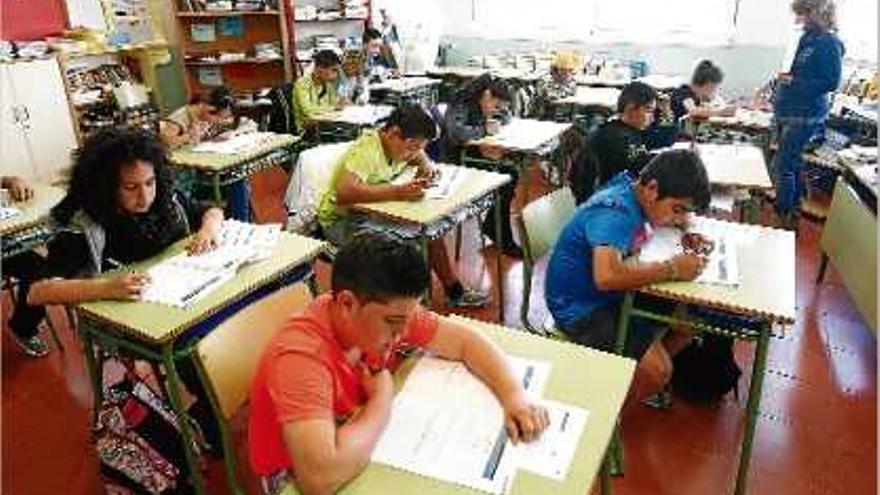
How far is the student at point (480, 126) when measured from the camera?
3908 millimetres

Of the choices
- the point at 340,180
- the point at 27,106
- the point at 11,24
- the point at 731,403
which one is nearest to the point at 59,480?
the point at 340,180

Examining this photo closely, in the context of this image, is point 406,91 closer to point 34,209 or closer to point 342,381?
point 34,209

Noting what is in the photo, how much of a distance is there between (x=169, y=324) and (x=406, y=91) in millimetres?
4877

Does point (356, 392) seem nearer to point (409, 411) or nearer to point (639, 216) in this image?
point (409, 411)

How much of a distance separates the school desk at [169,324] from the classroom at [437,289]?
0.01 meters

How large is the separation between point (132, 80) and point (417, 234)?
15.6 feet

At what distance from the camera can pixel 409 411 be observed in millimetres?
1342

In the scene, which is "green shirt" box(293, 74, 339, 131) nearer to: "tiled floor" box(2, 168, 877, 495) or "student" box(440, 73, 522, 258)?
"student" box(440, 73, 522, 258)

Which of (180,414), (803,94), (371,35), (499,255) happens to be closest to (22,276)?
(180,414)

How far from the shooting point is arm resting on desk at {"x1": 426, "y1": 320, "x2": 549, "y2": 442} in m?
1.28

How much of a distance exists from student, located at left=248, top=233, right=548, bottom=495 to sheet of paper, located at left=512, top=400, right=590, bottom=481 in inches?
0.9

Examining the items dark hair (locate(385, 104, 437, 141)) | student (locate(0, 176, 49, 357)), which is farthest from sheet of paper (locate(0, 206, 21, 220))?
dark hair (locate(385, 104, 437, 141))

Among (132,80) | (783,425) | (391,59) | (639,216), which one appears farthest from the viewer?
(391,59)

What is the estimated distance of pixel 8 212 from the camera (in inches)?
112
